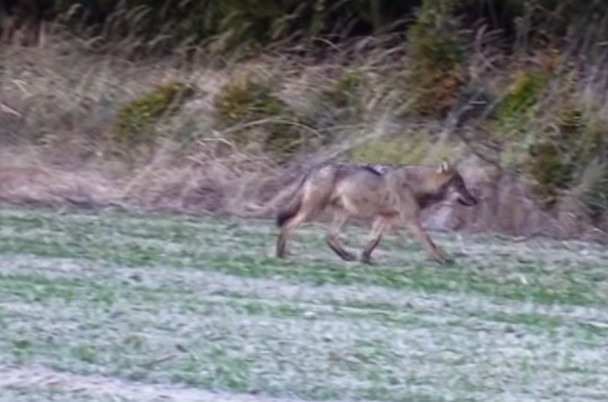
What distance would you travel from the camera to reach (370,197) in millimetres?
13906

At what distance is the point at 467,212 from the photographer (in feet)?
56.9

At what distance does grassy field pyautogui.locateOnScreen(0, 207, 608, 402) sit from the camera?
9.64 meters

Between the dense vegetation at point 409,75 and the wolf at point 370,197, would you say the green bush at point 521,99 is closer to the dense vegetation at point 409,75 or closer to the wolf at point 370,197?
the dense vegetation at point 409,75

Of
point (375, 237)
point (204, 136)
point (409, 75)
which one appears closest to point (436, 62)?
point (409, 75)

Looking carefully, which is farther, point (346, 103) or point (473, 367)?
point (346, 103)

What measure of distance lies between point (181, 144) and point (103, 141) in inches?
41.9

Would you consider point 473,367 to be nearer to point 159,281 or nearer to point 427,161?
point 159,281

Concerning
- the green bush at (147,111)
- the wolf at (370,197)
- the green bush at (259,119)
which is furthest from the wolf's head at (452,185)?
the green bush at (147,111)

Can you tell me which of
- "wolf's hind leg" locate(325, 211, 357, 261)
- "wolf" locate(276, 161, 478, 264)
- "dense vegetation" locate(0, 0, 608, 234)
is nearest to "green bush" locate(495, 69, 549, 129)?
"dense vegetation" locate(0, 0, 608, 234)

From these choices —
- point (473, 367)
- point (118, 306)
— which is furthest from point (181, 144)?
point (473, 367)

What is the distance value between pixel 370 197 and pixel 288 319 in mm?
2642

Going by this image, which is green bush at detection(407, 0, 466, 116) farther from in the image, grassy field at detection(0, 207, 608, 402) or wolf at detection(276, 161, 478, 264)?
wolf at detection(276, 161, 478, 264)

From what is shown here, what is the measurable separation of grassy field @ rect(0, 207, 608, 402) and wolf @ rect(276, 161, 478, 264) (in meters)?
0.21

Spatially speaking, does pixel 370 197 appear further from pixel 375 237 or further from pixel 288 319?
pixel 288 319
